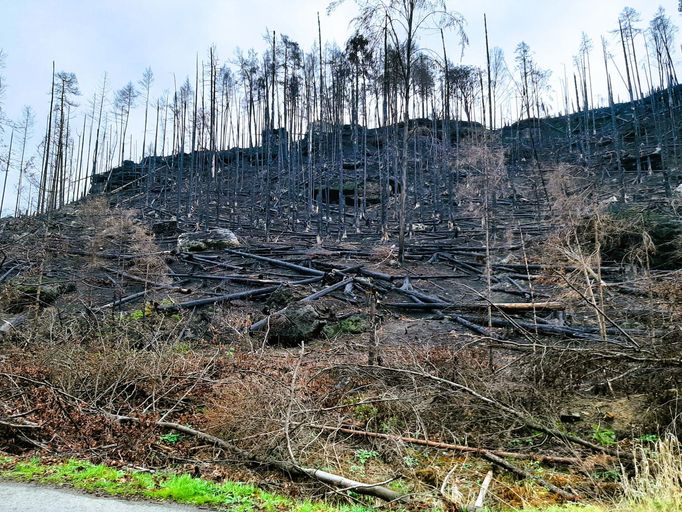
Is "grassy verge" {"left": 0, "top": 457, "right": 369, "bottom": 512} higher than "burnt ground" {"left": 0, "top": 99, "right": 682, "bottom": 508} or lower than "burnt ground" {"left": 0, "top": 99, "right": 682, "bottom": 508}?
lower

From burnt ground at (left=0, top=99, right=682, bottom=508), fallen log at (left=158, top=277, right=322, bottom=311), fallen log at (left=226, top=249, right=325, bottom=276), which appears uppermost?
fallen log at (left=226, top=249, right=325, bottom=276)

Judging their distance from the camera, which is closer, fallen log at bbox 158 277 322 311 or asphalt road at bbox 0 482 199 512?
asphalt road at bbox 0 482 199 512

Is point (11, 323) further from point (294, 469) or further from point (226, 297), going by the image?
point (294, 469)

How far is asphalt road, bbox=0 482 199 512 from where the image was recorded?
12.3ft

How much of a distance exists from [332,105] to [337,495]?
38.4 metres

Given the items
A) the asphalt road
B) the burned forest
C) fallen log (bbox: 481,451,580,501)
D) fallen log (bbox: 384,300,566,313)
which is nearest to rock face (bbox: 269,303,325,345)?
the burned forest

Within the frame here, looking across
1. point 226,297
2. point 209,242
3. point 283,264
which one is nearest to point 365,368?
point 226,297

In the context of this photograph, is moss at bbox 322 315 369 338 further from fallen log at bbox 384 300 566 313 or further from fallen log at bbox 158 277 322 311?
fallen log at bbox 158 277 322 311

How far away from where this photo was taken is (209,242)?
20.2 m

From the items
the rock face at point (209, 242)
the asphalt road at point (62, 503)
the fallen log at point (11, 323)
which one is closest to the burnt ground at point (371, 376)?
the fallen log at point (11, 323)

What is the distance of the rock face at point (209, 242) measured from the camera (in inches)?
780

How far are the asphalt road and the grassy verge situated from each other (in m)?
0.14

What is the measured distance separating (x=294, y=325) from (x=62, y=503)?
7487 millimetres

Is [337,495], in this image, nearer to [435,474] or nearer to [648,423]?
[435,474]
